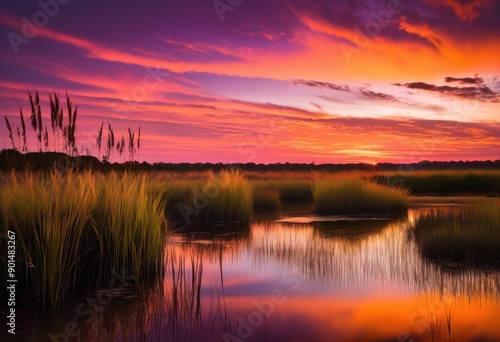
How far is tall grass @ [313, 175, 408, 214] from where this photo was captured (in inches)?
639

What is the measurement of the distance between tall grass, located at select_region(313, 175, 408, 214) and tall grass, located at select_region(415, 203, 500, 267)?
6.82m

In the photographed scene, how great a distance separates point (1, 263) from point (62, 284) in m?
0.68

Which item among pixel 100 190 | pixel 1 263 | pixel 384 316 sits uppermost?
pixel 100 190

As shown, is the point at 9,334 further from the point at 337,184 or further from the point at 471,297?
the point at 337,184

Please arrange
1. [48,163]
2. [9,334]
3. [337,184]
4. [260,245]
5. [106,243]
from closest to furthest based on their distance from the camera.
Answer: [9,334] < [106,243] < [48,163] < [260,245] < [337,184]

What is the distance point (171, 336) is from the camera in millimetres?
3961

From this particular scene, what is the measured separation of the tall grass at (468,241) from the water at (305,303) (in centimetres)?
40

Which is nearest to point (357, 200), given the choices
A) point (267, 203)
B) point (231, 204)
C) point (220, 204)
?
point (267, 203)

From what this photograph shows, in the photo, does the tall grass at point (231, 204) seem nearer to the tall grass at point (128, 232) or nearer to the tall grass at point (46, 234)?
the tall grass at point (128, 232)

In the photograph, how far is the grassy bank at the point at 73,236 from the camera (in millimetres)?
4586

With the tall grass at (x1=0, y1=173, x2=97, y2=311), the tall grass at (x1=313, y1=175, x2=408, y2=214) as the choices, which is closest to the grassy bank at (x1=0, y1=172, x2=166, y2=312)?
the tall grass at (x1=0, y1=173, x2=97, y2=311)

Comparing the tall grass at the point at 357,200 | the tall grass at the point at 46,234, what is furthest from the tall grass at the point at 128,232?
the tall grass at the point at 357,200

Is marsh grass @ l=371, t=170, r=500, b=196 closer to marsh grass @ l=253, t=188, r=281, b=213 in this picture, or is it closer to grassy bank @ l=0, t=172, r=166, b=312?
marsh grass @ l=253, t=188, r=281, b=213

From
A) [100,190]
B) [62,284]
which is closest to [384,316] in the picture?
[62,284]
